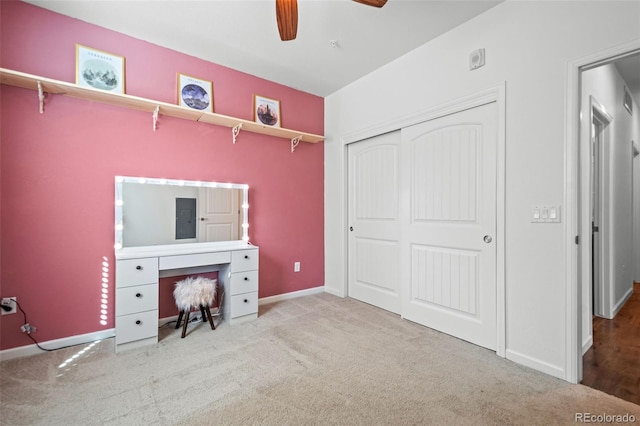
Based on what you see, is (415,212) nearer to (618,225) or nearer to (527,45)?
(527,45)

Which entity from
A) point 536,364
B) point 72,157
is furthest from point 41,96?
point 536,364

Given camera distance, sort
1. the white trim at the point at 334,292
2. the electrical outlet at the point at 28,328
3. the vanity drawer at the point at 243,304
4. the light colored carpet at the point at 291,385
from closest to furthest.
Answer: the light colored carpet at the point at 291,385 → the electrical outlet at the point at 28,328 → the vanity drawer at the point at 243,304 → the white trim at the point at 334,292

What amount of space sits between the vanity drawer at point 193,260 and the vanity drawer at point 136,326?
1.25ft

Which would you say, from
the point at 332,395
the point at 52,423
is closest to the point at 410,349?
the point at 332,395

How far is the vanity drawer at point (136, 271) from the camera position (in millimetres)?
2207

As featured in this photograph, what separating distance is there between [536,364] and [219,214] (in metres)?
2.94

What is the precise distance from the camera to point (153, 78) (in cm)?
267

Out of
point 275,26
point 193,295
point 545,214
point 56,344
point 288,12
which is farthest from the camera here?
point 193,295

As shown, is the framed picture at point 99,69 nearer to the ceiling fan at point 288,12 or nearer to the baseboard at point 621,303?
the ceiling fan at point 288,12

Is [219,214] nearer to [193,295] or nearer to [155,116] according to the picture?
[193,295]

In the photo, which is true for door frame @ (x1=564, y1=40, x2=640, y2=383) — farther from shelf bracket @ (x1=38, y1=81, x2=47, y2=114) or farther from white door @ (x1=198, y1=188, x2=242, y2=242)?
shelf bracket @ (x1=38, y1=81, x2=47, y2=114)

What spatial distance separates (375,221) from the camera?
3.32 metres

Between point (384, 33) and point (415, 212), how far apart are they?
1635 millimetres

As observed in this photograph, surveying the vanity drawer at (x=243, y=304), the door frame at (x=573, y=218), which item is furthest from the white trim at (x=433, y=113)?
the vanity drawer at (x=243, y=304)
